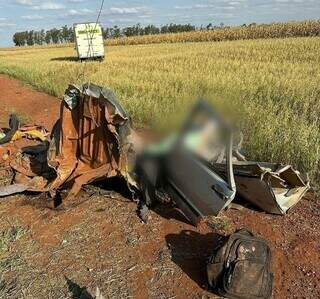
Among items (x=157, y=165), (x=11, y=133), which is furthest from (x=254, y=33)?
(x=157, y=165)

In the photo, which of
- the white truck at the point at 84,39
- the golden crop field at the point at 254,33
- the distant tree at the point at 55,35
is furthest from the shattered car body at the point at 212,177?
the distant tree at the point at 55,35

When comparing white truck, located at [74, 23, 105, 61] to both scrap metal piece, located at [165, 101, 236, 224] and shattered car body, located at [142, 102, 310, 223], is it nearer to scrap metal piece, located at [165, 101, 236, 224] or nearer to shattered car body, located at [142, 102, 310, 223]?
shattered car body, located at [142, 102, 310, 223]

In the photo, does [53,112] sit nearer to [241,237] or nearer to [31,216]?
[31,216]

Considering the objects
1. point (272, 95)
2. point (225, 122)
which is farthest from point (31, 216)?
point (272, 95)

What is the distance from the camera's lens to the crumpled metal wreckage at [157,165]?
4191mm

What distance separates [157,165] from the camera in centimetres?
484

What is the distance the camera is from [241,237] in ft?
12.9

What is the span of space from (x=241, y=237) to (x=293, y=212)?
135 cm

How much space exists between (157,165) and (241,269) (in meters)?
1.48

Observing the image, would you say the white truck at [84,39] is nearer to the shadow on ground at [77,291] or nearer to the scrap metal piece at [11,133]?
the scrap metal piece at [11,133]

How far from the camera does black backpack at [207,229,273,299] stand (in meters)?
3.71

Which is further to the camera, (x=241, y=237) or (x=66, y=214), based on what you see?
(x=66, y=214)

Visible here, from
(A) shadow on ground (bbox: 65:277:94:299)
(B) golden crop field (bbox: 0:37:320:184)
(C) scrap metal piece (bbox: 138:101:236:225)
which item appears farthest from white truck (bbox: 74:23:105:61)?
(A) shadow on ground (bbox: 65:277:94:299)

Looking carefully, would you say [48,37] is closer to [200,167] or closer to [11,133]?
[11,133]
